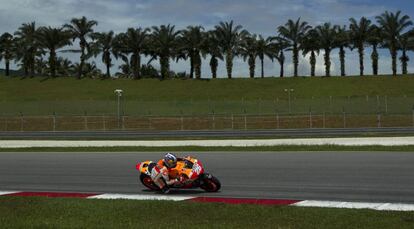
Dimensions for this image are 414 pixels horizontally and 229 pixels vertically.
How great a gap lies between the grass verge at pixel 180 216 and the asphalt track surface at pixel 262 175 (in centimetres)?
180

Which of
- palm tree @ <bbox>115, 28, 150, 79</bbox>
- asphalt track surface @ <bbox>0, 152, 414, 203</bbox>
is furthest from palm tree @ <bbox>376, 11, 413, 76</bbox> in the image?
asphalt track surface @ <bbox>0, 152, 414, 203</bbox>

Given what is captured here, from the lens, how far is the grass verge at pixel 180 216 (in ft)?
25.2

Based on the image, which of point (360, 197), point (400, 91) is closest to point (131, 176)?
point (360, 197)

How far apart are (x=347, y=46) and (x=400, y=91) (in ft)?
47.2

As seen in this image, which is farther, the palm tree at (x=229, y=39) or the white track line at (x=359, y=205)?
the palm tree at (x=229, y=39)

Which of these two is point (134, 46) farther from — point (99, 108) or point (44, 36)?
point (99, 108)

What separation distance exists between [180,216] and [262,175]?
576cm

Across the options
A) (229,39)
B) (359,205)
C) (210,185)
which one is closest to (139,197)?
(210,185)

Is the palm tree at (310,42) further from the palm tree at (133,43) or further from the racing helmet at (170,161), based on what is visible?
the racing helmet at (170,161)

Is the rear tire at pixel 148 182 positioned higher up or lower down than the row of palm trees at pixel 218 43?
lower down

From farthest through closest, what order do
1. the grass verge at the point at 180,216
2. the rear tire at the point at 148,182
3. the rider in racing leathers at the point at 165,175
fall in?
the rear tire at the point at 148,182
the rider in racing leathers at the point at 165,175
the grass verge at the point at 180,216

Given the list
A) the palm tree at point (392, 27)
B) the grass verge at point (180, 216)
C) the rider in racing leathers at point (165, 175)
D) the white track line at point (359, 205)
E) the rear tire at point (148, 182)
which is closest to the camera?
the grass verge at point (180, 216)

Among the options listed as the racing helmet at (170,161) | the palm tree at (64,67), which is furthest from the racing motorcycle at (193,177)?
the palm tree at (64,67)

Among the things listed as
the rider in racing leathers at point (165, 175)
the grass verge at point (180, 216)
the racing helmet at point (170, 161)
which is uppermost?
the racing helmet at point (170, 161)
